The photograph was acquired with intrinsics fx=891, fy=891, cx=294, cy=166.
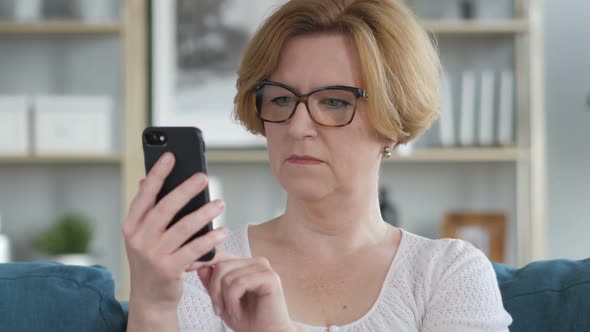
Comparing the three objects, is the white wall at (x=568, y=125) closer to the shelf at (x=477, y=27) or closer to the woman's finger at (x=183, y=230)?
the shelf at (x=477, y=27)

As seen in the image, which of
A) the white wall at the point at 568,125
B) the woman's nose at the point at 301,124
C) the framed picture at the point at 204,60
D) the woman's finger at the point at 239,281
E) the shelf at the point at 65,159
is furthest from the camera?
the white wall at the point at 568,125

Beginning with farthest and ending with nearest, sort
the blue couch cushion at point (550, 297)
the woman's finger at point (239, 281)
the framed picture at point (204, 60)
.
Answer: the framed picture at point (204, 60)
the blue couch cushion at point (550, 297)
the woman's finger at point (239, 281)

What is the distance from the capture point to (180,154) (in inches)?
44.7

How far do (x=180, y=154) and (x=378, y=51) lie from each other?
19.1 inches

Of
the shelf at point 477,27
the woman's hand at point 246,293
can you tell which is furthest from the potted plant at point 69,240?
the woman's hand at point 246,293

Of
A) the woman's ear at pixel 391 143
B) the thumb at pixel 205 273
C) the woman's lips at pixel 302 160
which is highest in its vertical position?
the woman's ear at pixel 391 143

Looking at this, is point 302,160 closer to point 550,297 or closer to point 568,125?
point 550,297

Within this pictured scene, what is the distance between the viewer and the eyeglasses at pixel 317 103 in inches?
56.8

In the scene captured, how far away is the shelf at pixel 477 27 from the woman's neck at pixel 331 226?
74.3 inches

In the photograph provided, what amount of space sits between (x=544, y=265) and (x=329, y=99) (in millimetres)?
519

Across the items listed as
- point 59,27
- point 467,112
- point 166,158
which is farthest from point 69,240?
point 166,158

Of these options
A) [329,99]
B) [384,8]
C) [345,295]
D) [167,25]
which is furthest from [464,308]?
[167,25]

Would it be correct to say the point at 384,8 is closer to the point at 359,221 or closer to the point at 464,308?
the point at 359,221

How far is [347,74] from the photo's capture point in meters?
1.48
